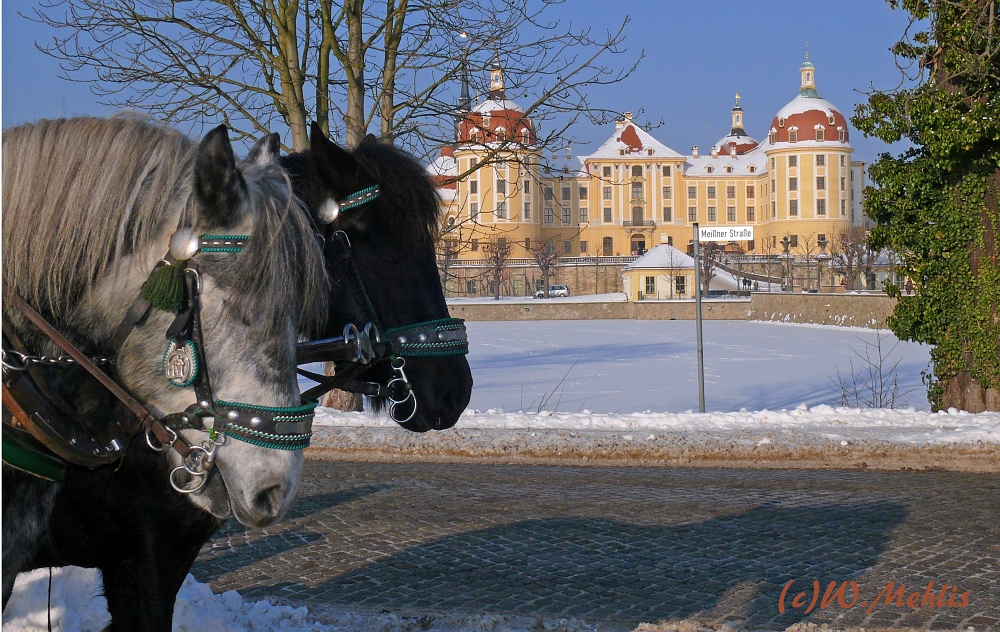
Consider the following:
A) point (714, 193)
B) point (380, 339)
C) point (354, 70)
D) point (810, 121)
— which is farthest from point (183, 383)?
point (714, 193)

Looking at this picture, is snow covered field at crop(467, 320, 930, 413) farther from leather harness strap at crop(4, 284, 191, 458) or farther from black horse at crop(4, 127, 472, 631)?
leather harness strap at crop(4, 284, 191, 458)

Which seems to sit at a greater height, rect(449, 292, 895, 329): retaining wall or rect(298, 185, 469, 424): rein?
rect(298, 185, 469, 424): rein

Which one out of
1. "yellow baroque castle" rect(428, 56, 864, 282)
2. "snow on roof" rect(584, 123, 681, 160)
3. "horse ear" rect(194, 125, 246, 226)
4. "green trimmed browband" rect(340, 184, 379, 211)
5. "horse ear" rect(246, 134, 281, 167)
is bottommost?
"horse ear" rect(194, 125, 246, 226)

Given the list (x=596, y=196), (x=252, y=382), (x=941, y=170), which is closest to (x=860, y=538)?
(x=252, y=382)

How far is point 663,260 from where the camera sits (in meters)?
60.5

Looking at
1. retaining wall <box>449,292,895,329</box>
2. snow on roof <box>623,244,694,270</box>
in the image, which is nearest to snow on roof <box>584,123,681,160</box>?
snow on roof <box>623,244,694,270</box>

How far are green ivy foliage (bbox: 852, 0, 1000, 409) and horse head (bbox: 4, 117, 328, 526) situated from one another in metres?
11.4

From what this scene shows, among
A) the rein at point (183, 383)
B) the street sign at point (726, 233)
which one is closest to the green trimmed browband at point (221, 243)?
the rein at point (183, 383)

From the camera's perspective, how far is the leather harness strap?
2049mm

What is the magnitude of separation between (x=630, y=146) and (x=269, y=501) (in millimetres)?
101304

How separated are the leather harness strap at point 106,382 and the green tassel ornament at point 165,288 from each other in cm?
20

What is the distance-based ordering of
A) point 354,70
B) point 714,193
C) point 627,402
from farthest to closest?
1. point 714,193
2. point 627,402
3. point 354,70

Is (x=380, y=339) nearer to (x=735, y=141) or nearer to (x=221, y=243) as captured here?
(x=221, y=243)

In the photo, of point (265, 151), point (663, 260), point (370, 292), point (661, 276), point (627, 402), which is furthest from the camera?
point (663, 260)
